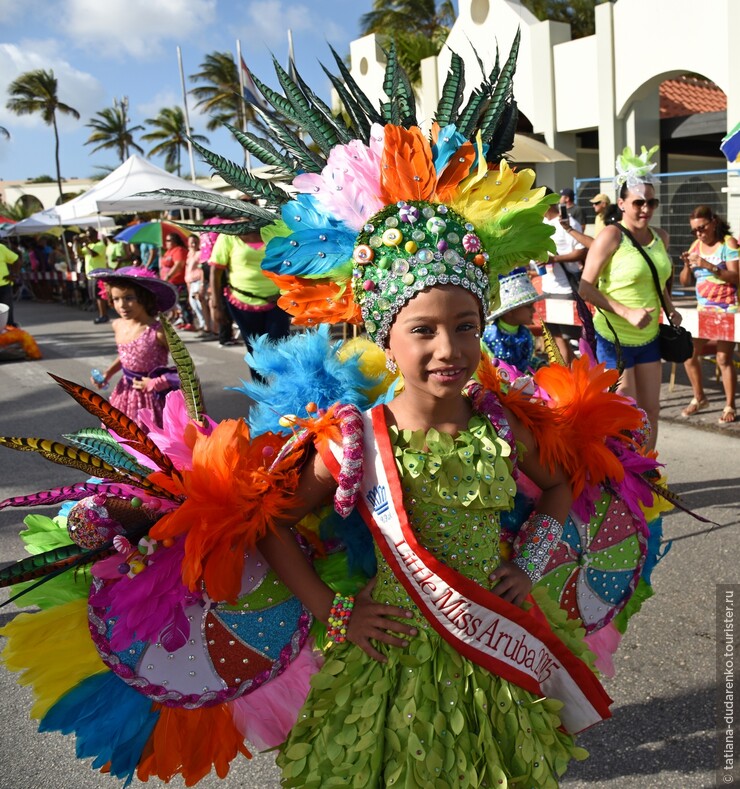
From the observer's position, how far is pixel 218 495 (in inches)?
67.7

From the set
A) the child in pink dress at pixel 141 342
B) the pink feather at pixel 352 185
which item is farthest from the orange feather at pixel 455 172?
the child in pink dress at pixel 141 342

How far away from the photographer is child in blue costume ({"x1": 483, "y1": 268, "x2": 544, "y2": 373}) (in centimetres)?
397

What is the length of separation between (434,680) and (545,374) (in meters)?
0.96

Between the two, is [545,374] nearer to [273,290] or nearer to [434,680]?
[434,680]

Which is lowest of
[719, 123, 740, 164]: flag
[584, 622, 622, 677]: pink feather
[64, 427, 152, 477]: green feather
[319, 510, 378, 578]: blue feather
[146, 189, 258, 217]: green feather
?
[584, 622, 622, 677]: pink feather

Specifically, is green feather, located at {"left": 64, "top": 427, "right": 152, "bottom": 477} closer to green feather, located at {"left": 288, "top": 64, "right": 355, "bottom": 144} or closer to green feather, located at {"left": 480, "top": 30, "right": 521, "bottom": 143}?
green feather, located at {"left": 288, "top": 64, "right": 355, "bottom": 144}

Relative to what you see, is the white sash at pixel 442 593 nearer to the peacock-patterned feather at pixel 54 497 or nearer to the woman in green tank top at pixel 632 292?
the peacock-patterned feather at pixel 54 497

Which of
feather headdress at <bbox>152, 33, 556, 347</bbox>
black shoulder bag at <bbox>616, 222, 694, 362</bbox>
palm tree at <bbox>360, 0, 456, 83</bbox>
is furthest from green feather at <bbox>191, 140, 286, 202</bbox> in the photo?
palm tree at <bbox>360, 0, 456, 83</bbox>

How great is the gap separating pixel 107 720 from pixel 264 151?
1553 mm

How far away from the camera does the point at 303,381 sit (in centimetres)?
204

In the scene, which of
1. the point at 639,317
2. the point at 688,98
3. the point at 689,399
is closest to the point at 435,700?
the point at 639,317

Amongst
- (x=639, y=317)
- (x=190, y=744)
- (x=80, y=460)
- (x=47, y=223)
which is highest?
(x=47, y=223)

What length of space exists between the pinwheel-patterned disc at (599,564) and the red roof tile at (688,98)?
16.1m

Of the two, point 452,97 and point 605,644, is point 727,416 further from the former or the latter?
point 452,97
